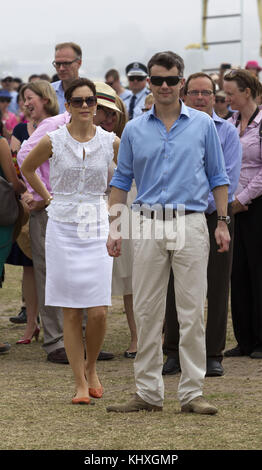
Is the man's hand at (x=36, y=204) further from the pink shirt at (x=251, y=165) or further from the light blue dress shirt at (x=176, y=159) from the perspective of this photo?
the light blue dress shirt at (x=176, y=159)

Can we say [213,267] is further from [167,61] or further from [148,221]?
[167,61]

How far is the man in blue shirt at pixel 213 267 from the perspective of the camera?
7.23 meters

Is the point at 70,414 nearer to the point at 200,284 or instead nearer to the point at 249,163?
the point at 200,284

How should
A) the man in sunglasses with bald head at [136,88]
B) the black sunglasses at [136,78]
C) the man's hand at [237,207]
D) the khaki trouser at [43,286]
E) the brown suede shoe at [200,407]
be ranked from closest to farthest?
1. the brown suede shoe at [200,407]
2. the man's hand at [237,207]
3. the khaki trouser at [43,286]
4. the man in sunglasses with bald head at [136,88]
5. the black sunglasses at [136,78]

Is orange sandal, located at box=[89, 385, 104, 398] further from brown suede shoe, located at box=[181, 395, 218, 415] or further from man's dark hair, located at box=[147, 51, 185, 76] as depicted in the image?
man's dark hair, located at box=[147, 51, 185, 76]

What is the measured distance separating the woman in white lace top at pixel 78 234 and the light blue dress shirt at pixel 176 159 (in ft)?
2.07

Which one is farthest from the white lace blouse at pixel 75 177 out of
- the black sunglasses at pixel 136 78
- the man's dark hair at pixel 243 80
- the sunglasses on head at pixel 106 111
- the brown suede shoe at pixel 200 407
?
the black sunglasses at pixel 136 78

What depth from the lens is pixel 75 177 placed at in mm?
6562

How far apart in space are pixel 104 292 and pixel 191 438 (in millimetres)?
1434

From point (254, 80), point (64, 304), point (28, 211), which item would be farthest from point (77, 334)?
point (254, 80)

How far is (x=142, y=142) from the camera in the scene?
5902 mm

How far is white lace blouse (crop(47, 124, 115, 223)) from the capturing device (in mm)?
6547

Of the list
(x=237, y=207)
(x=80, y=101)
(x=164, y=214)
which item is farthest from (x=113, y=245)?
(x=237, y=207)

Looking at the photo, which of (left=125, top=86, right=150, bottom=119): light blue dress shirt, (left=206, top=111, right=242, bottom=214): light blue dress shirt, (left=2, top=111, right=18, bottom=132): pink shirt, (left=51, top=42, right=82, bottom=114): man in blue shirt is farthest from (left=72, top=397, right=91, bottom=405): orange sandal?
(left=2, top=111, right=18, bottom=132): pink shirt
